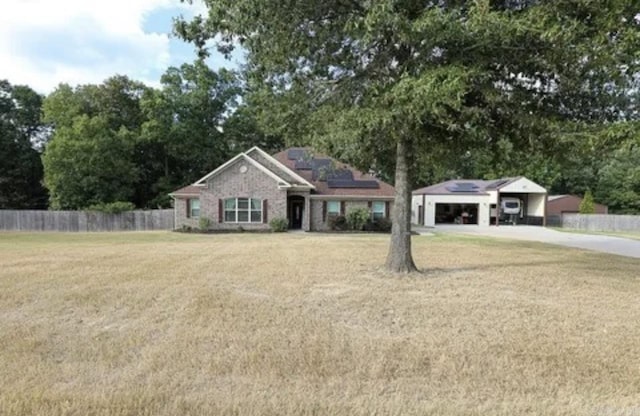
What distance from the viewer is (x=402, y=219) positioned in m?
9.75

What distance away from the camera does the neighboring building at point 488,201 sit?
35.2 metres

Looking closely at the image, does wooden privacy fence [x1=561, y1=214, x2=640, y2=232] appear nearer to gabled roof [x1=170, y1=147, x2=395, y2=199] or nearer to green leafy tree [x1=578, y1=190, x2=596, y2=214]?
green leafy tree [x1=578, y1=190, x2=596, y2=214]

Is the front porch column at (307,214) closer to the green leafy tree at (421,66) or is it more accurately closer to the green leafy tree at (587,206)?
the green leafy tree at (421,66)

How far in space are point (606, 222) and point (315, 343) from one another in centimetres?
3590

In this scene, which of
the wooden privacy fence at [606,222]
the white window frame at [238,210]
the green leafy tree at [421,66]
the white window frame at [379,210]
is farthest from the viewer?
the wooden privacy fence at [606,222]

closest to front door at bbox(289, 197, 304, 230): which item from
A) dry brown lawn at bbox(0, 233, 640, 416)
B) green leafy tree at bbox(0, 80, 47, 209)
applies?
dry brown lawn at bbox(0, 233, 640, 416)

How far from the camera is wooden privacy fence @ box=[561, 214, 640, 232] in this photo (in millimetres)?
32625

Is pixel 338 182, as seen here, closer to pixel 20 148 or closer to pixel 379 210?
pixel 379 210

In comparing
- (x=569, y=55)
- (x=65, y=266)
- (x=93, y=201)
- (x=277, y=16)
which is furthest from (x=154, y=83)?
(x=569, y=55)

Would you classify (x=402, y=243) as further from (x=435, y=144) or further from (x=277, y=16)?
(x=277, y=16)

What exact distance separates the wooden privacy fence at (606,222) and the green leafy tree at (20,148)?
4411 centimetres

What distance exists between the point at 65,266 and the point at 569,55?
11.6 meters

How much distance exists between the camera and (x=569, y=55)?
696 cm

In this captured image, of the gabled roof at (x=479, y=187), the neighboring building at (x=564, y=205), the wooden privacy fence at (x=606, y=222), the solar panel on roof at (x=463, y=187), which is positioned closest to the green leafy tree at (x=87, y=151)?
the gabled roof at (x=479, y=187)
